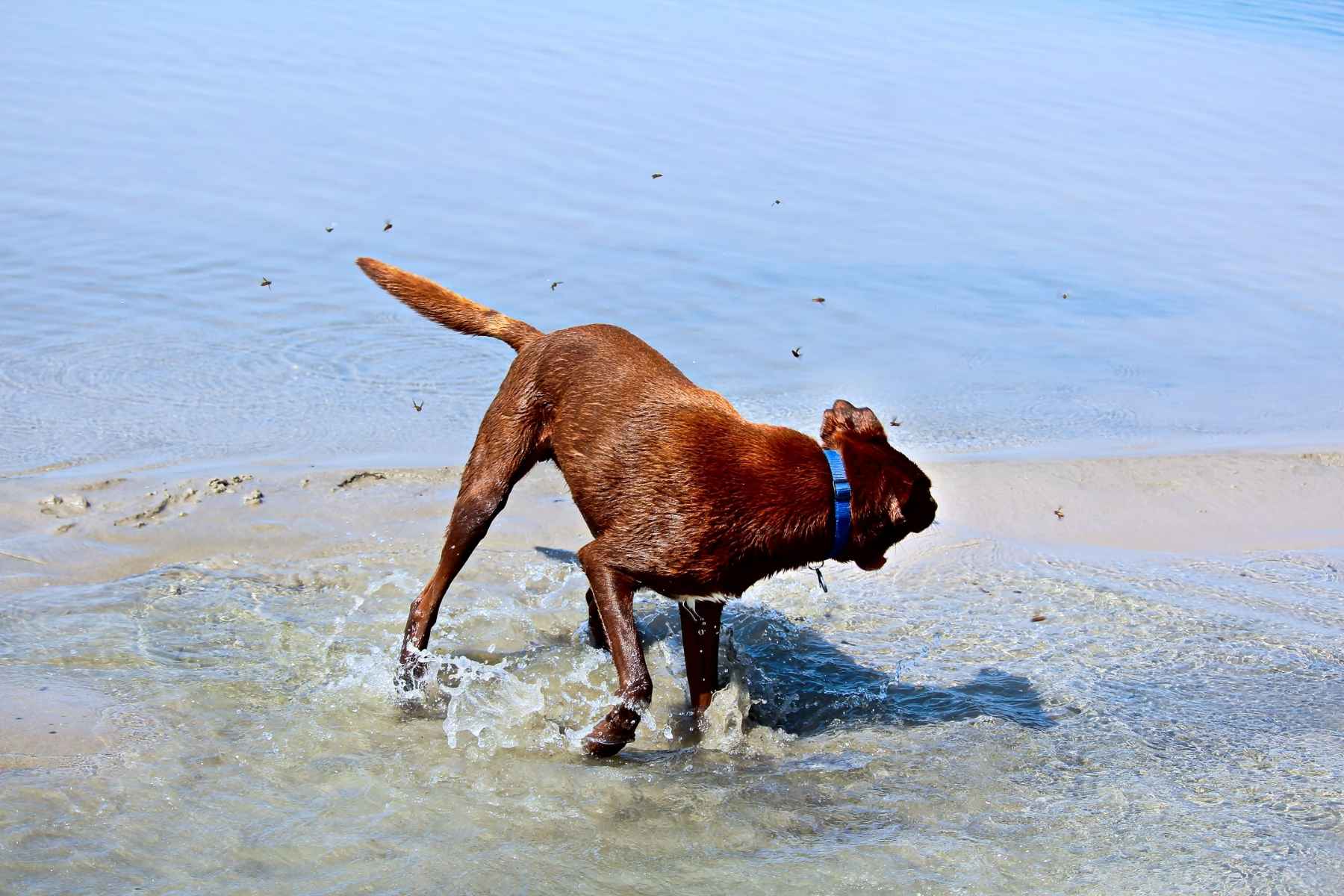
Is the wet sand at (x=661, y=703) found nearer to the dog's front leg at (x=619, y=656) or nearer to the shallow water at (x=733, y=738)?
the shallow water at (x=733, y=738)

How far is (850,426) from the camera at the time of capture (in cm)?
476

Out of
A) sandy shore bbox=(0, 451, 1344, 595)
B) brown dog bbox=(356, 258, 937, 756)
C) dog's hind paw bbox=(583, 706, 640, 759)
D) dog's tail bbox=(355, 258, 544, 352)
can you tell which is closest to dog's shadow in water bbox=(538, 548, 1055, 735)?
brown dog bbox=(356, 258, 937, 756)

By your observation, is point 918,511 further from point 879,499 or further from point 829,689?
point 829,689

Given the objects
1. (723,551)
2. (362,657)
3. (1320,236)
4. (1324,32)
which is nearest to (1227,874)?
(723,551)

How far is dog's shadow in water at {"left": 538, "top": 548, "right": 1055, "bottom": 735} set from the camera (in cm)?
521

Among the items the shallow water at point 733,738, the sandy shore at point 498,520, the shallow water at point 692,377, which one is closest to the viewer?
the shallow water at point 733,738

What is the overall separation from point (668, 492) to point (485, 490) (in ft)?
3.25

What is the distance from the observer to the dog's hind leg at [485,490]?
17.4ft

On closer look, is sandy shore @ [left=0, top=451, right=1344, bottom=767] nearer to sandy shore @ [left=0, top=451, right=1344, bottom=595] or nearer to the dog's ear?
sandy shore @ [left=0, top=451, right=1344, bottom=595]

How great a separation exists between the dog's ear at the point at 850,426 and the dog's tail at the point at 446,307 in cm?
149

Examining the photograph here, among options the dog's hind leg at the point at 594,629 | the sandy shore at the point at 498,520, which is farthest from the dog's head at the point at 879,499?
the sandy shore at the point at 498,520

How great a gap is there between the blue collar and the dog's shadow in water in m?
0.93

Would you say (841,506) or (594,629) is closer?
(841,506)

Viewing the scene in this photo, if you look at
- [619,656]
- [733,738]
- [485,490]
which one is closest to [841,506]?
[619,656]
